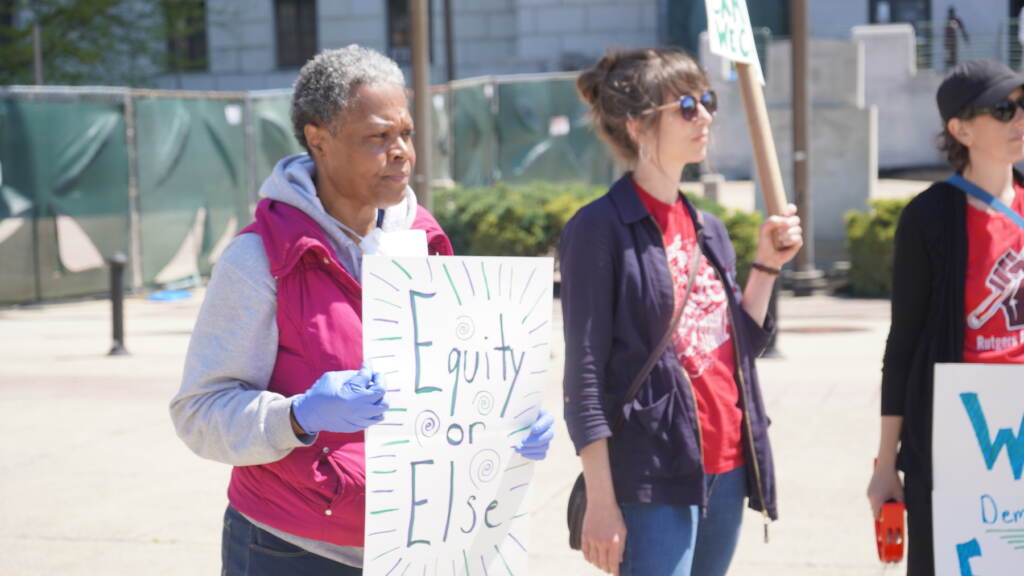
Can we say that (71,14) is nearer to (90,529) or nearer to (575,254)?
(90,529)

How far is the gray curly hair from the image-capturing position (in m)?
2.76

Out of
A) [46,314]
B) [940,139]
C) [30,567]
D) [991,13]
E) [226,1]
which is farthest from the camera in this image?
[226,1]

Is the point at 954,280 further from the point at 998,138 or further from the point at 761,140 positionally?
the point at 761,140

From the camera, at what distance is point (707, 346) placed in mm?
3078

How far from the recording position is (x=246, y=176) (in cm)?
1856

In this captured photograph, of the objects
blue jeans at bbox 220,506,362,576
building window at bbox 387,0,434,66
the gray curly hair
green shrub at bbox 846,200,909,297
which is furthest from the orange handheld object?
building window at bbox 387,0,434,66

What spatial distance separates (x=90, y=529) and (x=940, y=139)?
4.21 meters

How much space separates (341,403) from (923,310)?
148cm

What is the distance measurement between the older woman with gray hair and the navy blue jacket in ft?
0.78

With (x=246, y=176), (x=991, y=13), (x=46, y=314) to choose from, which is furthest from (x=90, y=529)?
(x=991, y=13)

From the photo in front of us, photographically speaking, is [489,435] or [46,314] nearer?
[489,435]

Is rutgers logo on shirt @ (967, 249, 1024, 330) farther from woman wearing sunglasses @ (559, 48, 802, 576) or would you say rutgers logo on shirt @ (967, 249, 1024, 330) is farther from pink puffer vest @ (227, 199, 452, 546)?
pink puffer vest @ (227, 199, 452, 546)

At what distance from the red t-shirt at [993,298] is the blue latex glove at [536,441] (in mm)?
1041

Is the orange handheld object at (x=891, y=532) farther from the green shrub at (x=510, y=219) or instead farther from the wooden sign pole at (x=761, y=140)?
the green shrub at (x=510, y=219)
